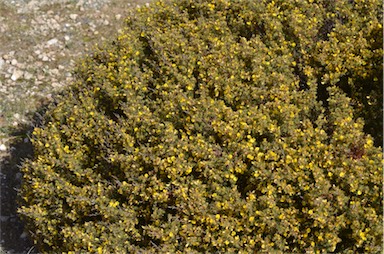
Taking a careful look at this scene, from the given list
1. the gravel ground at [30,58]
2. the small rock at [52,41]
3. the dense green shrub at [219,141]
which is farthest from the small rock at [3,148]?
the small rock at [52,41]

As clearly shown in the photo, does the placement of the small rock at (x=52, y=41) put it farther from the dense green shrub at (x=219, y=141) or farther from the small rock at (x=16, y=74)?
the dense green shrub at (x=219, y=141)

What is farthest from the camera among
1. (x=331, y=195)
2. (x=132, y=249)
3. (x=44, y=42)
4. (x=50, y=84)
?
(x=44, y=42)

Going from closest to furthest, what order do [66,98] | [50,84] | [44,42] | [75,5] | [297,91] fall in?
[297,91]
[66,98]
[50,84]
[44,42]
[75,5]

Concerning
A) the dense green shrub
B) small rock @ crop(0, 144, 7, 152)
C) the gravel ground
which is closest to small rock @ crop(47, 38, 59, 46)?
the gravel ground

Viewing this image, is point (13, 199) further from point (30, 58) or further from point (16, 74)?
point (30, 58)

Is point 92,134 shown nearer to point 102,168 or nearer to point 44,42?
point 102,168

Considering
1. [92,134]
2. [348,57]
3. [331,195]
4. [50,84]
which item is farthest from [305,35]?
[50,84]
